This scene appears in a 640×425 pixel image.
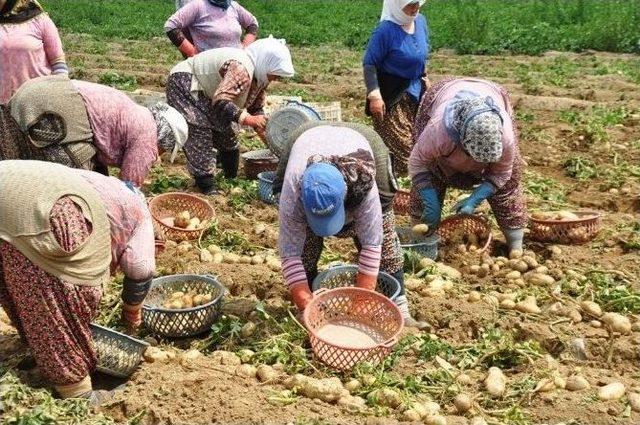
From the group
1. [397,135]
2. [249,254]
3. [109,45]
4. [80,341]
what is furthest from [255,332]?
[109,45]

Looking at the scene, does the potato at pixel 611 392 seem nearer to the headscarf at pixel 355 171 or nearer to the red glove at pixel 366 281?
the red glove at pixel 366 281

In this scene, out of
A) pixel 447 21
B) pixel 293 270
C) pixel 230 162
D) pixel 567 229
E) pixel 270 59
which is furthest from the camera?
pixel 447 21

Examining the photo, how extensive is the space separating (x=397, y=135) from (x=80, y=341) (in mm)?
3262

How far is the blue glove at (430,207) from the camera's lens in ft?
13.9

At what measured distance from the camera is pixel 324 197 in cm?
286

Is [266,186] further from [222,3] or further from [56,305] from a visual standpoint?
[56,305]

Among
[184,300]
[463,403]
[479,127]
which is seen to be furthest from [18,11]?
[463,403]

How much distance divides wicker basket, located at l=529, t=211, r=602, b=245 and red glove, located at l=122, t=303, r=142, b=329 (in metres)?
2.56

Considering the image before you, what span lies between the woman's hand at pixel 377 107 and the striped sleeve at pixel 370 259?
221cm

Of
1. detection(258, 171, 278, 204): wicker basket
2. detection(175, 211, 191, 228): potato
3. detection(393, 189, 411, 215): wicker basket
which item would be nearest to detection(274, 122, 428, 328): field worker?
detection(175, 211, 191, 228): potato

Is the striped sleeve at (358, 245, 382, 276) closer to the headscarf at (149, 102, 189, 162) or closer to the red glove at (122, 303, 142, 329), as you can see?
the red glove at (122, 303, 142, 329)

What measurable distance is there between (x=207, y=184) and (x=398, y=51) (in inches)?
66.4

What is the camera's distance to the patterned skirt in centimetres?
270

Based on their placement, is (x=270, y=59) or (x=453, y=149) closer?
(x=453, y=149)
